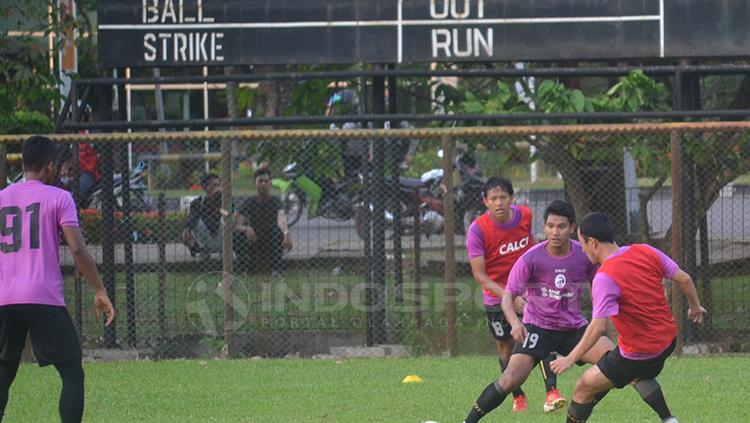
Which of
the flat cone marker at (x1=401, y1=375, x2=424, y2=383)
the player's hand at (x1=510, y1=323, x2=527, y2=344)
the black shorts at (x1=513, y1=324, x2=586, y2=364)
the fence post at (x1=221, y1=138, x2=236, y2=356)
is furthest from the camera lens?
the fence post at (x1=221, y1=138, x2=236, y2=356)

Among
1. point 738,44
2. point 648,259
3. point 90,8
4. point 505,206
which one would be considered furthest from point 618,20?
point 90,8

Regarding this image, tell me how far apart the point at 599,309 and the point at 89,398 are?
4786 mm

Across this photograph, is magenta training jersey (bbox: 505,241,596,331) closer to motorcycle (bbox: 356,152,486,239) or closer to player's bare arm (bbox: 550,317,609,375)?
player's bare arm (bbox: 550,317,609,375)

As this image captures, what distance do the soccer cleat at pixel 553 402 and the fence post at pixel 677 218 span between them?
123 inches

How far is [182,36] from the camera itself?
12.4 metres

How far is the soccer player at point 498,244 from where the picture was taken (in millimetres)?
9148

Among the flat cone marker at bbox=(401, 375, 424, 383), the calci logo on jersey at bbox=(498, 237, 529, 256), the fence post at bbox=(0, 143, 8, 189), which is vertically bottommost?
the flat cone marker at bbox=(401, 375, 424, 383)

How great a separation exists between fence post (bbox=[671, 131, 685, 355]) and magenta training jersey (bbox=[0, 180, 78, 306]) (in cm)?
641

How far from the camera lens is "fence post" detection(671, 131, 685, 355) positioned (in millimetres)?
11523

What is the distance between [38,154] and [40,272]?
0.70 m

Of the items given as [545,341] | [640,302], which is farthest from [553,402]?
[640,302]

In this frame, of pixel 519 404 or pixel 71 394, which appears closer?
pixel 71 394

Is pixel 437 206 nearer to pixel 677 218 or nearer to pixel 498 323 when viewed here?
pixel 677 218

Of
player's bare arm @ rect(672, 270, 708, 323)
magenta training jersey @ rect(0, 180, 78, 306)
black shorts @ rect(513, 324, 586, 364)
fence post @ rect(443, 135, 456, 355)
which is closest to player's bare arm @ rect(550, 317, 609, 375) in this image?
player's bare arm @ rect(672, 270, 708, 323)
